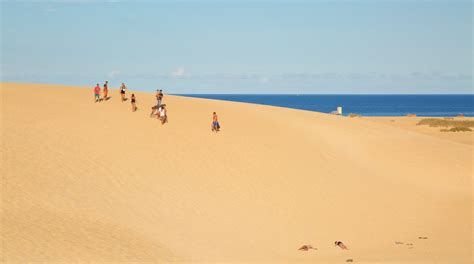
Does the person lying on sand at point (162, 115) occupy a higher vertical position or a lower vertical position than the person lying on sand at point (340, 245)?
higher

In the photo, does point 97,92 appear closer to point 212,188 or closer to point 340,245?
point 212,188

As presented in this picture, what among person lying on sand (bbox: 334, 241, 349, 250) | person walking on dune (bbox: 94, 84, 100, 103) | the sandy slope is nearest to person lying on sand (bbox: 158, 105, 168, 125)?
the sandy slope

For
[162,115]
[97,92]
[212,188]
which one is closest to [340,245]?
[212,188]

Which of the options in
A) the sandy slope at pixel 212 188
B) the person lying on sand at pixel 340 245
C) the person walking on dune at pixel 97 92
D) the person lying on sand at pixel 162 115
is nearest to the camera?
the sandy slope at pixel 212 188

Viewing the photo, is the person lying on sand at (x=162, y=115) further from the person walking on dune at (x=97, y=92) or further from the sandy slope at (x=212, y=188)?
the person walking on dune at (x=97, y=92)

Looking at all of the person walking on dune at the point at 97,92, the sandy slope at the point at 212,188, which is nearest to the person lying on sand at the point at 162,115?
the sandy slope at the point at 212,188

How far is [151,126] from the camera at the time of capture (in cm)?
3466

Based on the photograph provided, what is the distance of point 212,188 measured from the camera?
27453 millimetres

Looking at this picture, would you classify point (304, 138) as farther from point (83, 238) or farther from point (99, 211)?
point (83, 238)

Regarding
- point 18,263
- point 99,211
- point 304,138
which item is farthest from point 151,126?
point 18,263

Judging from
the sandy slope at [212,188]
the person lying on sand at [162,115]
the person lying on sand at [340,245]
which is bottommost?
the person lying on sand at [340,245]

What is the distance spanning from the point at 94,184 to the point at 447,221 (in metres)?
13.7

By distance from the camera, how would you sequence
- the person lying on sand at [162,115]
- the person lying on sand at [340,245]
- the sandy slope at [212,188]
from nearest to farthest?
1. the sandy slope at [212,188]
2. the person lying on sand at [340,245]
3. the person lying on sand at [162,115]

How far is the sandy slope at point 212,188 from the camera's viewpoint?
20234 mm
